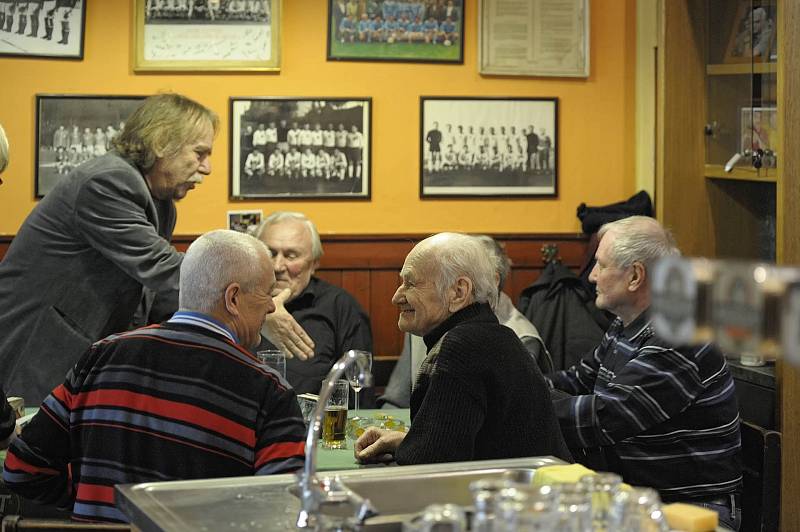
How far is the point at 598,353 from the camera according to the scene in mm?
3670

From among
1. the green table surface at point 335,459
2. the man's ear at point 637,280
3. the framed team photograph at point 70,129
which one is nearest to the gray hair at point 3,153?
the green table surface at point 335,459

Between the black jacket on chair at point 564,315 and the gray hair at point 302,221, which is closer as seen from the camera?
the gray hair at point 302,221

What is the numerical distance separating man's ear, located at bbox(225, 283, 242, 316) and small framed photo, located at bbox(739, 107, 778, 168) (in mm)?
2416

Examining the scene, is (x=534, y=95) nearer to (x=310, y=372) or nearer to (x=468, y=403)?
(x=310, y=372)

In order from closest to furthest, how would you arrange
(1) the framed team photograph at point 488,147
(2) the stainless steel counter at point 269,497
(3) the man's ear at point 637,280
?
1. (2) the stainless steel counter at point 269,497
2. (3) the man's ear at point 637,280
3. (1) the framed team photograph at point 488,147

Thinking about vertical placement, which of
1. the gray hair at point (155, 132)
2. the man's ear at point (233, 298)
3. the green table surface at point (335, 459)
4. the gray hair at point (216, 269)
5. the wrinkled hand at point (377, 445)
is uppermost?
the gray hair at point (155, 132)

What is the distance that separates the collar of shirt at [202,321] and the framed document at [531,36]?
312 cm

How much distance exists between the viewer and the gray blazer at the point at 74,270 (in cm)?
Answer: 354

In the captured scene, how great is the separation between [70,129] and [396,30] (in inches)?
60.8

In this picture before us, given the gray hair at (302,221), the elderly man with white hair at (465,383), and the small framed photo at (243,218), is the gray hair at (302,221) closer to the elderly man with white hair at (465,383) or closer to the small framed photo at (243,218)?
the small framed photo at (243,218)

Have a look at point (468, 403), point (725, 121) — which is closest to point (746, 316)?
point (468, 403)

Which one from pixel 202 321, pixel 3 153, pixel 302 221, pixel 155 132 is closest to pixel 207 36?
pixel 302 221

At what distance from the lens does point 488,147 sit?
5.40m

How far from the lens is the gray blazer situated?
139 inches
